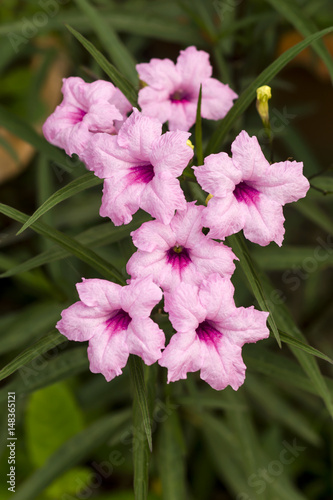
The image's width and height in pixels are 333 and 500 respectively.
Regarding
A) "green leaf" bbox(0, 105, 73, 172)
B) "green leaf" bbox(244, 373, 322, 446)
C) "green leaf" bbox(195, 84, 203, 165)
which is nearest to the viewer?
"green leaf" bbox(195, 84, 203, 165)

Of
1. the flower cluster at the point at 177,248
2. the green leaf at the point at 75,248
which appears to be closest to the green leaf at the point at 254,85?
the flower cluster at the point at 177,248

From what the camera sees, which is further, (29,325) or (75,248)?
(29,325)

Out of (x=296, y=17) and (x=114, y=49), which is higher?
(x=114, y=49)

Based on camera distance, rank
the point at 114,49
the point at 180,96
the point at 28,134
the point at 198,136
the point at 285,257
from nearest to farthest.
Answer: the point at 198,136, the point at 180,96, the point at 114,49, the point at 28,134, the point at 285,257

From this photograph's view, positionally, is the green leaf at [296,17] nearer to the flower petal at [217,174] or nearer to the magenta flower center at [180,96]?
the magenta flower center at [180,96]

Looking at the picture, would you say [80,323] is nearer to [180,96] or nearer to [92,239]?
[92,239]

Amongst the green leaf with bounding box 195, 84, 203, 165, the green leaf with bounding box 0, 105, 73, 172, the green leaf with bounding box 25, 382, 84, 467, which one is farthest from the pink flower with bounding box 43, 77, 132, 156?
the green leaf with bounding box 25, 382, 84, 467

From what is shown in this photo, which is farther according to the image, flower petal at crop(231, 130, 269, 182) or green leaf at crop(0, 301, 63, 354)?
green leaf at crop(0, 301, 63, 354)

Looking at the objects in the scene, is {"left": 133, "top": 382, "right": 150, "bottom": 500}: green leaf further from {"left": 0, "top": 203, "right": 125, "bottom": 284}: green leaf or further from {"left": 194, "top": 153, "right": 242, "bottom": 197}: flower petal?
{"left": 194, "top": 153, "right": 242, "bottom": 197}: flower petal

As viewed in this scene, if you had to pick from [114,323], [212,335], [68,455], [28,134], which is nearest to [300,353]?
[212,335]
